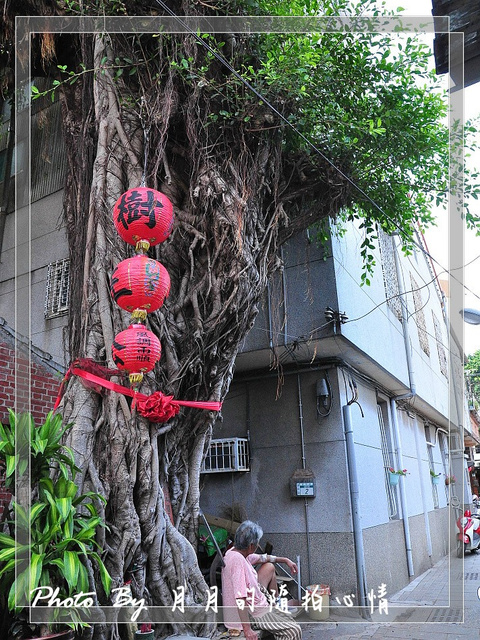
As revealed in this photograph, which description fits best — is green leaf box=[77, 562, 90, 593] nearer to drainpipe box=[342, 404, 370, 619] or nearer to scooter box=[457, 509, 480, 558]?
drainpipe box=[342, 404, 370, 619]

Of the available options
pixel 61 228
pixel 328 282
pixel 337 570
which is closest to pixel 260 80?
pixel 328 282

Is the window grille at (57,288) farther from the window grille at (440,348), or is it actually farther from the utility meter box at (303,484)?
the window grille at (440,348)

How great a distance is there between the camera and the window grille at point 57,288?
7.23 m

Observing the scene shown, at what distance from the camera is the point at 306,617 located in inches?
238

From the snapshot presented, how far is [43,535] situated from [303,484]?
13.3 ft

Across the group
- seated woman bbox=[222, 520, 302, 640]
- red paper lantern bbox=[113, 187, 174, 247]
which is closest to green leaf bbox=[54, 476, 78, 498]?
seated woman bbox=[222, 520, 302, 640]

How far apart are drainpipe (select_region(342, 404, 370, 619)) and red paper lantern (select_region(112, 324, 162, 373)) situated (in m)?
3.53

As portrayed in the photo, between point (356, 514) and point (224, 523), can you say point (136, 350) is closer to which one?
point (224, 523)

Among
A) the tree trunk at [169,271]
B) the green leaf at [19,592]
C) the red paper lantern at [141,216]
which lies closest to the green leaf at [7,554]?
the green leaf at [19,592]

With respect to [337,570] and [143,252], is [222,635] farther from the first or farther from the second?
[143,252]

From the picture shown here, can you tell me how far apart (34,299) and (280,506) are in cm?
435

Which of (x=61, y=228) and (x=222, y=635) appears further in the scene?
(x=61, y=228)

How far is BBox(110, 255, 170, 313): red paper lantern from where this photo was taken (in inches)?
154

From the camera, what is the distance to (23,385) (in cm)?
587
